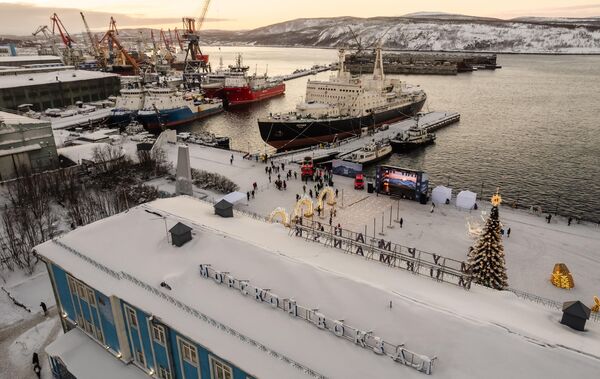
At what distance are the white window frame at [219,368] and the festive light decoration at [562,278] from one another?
72.4ft

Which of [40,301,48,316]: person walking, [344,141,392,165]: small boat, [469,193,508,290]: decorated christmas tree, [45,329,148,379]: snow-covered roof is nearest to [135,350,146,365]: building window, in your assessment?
[45,329,148,379]: snow-covered roof

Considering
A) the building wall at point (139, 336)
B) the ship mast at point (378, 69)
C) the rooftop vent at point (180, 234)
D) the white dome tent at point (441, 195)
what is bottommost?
the white dome tent at point (441, 195)

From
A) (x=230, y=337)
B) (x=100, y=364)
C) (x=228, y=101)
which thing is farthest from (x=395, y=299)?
(x=228, y=101)

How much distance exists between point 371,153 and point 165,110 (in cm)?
5019

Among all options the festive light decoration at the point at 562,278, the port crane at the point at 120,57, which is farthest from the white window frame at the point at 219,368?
the port crane at the point at 120,57

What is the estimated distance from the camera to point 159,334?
16125 mm

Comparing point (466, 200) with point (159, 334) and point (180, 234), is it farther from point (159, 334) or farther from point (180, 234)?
point (159, 334)

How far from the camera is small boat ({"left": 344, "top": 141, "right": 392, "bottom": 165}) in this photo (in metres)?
55.3

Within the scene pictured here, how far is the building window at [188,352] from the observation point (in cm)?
1509

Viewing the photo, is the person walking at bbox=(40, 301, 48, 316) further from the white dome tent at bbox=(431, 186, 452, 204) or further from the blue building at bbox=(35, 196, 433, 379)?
the white dome tent at bbox=(431, 186, 452, 204)

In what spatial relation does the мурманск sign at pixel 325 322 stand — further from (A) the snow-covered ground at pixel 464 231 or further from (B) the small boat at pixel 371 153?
(B) the small boat at pixel 371 153

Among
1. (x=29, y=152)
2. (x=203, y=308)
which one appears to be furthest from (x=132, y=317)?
(x=29, y=152)

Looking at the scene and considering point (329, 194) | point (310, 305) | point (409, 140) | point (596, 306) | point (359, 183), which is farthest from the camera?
point (409, 140)

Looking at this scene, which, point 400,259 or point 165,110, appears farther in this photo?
point 165,110
